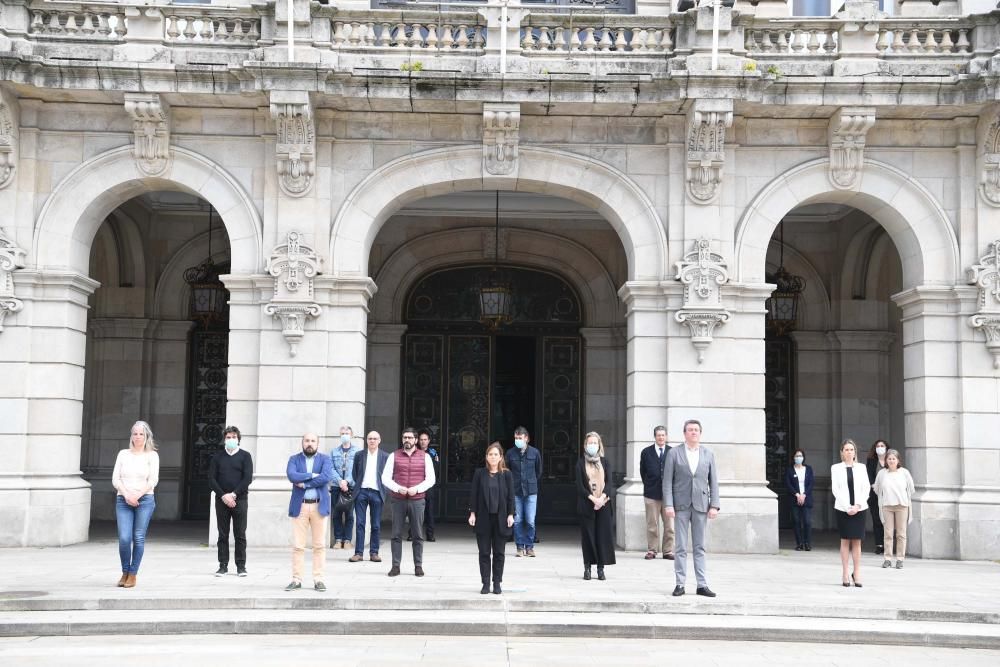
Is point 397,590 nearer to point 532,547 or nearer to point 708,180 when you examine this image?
point 532,547

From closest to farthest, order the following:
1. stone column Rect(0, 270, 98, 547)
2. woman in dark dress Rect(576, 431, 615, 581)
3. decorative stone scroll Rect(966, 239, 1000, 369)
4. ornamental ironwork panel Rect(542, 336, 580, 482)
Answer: woman in dark dress Rect(576, 431, 615, 581) → stone column Rect(0, 270, 98, 547) → decorative stone scroll Rect(966, 239, 1000, 369) → ornamental ironwork panel Rect(542, 336, 580, 482)

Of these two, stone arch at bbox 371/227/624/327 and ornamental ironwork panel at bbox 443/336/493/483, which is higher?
stone arch at bbox 371/227/624/327

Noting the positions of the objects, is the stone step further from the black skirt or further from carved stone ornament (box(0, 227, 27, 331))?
carved stone ornament (box(0, 227, 27, 331))

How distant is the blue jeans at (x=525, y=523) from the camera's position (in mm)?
16250

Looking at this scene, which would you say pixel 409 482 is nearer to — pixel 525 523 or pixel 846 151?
pixel 525 523

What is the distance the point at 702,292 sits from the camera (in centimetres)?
1667

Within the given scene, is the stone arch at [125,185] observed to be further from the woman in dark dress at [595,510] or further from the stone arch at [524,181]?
the woman in dark dress at [595,510]

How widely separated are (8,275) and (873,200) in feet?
42.1

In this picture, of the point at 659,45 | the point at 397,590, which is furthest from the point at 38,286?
the point at 659,45

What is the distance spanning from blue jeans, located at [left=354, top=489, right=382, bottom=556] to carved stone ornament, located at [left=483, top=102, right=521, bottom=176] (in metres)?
5.15

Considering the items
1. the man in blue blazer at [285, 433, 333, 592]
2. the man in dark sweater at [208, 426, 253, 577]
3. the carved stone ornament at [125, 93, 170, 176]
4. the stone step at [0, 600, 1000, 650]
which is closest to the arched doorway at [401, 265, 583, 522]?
the carved stone ornament at [125, 93, 170, 176]

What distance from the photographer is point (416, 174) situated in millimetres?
17203

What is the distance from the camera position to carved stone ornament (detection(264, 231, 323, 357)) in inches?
650

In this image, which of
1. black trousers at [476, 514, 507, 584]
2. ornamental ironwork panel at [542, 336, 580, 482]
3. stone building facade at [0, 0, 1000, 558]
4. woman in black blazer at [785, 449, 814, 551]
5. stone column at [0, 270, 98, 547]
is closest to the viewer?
black trousers at [476, 514, 507, 584]
